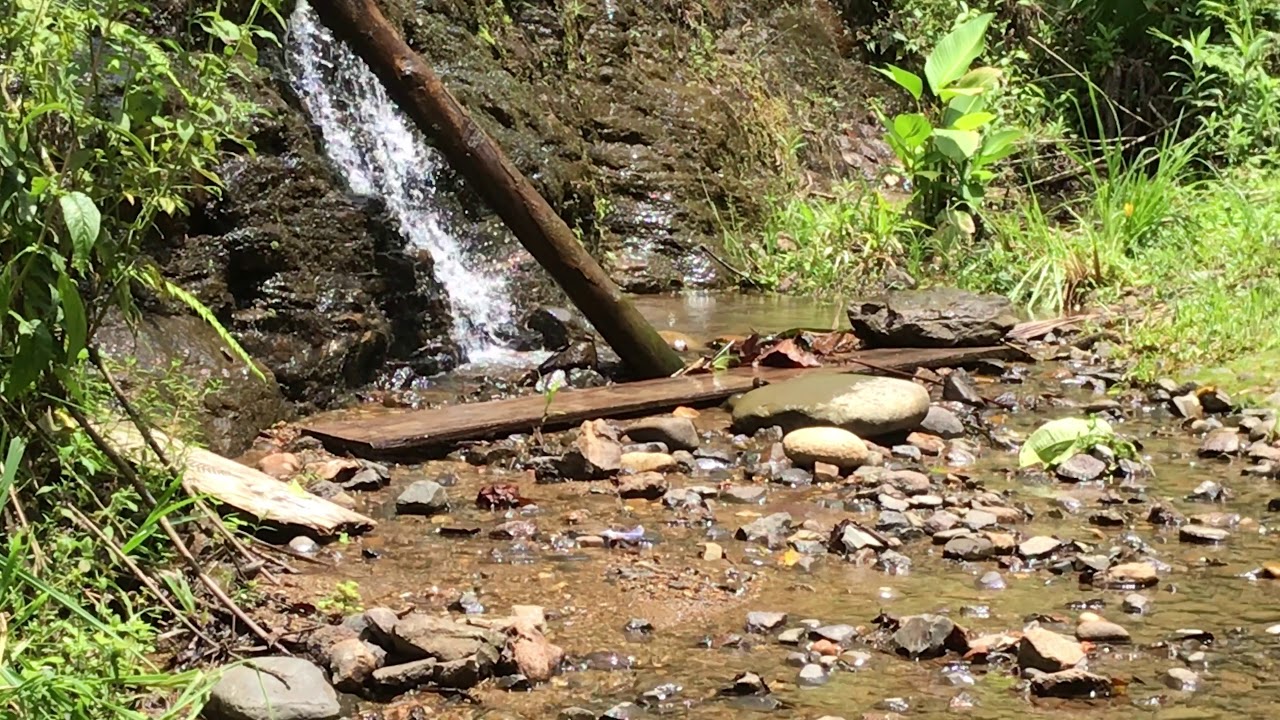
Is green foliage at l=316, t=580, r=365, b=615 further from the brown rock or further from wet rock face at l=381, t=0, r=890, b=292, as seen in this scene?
wet rock face at l=381, t=0, r=890, b=292

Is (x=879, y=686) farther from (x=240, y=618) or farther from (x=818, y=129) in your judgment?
(x=818, y=129)

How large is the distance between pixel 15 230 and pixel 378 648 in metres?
1.08

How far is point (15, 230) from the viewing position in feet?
8.09

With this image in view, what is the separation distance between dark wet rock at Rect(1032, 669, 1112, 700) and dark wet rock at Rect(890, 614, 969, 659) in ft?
0.78

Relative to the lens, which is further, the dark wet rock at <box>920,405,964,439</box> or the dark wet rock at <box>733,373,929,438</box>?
the dark wet rock at <box>920,405,964,439</box>

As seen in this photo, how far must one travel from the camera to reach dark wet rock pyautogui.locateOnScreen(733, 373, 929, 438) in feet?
15.7

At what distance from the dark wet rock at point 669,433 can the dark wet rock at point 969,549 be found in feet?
4.61

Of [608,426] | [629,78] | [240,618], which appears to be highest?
[629,78]

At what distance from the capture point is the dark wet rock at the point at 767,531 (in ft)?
11.9

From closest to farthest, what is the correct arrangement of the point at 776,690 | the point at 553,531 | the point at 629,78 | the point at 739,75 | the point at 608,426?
the point at 776,690 < the point at 553,531 < the point at 608,426 < the point at 629,78 < the point at 739,75

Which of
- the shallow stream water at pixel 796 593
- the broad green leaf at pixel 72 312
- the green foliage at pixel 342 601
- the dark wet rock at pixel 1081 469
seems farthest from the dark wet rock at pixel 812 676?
the dark wet rock at pixel 1081 469

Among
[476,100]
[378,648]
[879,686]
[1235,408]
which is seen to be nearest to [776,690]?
[879,686]

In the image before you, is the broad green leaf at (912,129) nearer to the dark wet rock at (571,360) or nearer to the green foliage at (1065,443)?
the dark wet rock at (571,360)

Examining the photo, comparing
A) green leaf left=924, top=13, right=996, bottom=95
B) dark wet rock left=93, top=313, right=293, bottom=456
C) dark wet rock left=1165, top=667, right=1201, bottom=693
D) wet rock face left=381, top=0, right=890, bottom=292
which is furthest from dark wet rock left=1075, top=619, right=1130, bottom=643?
green leaf left=924, top=13, right=996, bottom=95
